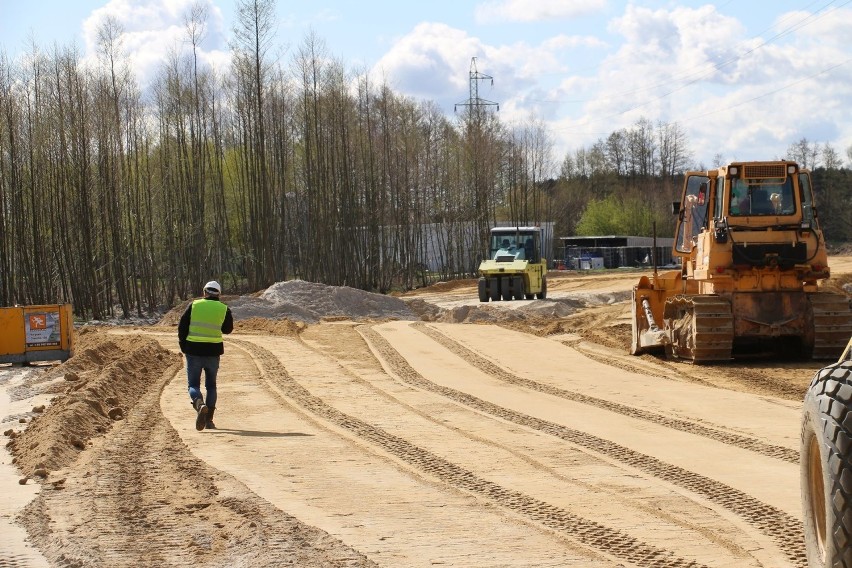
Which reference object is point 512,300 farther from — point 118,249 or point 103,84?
point 103,84

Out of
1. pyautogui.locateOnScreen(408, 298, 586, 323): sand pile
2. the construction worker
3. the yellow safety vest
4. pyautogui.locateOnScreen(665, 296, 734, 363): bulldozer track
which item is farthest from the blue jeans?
pyautogui.locateOnScreen(408, 298, 586, 323): sand pile

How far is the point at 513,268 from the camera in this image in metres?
37.1

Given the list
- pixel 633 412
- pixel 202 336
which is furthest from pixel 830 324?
pixel 202 336

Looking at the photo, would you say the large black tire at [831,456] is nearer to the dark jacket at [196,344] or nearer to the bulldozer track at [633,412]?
the bulldozer track at [633,412]

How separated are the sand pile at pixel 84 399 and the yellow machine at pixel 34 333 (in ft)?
3.58

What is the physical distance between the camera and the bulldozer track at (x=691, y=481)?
21.6 ft

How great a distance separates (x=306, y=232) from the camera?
48.9 meters

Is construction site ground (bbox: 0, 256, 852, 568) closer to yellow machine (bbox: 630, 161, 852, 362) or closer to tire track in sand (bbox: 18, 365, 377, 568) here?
tire track in sand (bbox: 18, 365, 377, 568)

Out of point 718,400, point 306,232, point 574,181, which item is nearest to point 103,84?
point 306,232

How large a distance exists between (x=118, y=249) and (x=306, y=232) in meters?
12.8

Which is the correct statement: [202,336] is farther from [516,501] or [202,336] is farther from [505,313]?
[505,313]

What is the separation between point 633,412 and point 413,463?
4010 mm

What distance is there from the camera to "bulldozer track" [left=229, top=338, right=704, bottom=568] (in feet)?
20.5

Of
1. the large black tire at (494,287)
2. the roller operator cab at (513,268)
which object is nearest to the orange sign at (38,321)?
the roller operator cab at (513,268)
